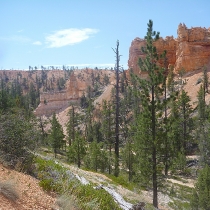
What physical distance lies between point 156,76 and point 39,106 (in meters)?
81.1

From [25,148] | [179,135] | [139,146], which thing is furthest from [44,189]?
[179,135]

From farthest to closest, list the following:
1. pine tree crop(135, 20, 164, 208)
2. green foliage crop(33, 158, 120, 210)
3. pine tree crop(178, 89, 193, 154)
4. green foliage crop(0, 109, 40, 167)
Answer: pine tree crop(178, 89, 193, 154), pine tree crop(135, 20, 164, 208), green foliage crop(0, 109, 40, 167), green foliage crop(33, 158, 120, 210)

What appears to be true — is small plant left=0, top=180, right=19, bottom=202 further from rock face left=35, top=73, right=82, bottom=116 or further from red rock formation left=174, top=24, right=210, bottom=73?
rock face left=35, top=73, right=82, bottom=116

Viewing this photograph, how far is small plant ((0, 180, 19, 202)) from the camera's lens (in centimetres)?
496

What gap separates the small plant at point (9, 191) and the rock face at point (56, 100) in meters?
86.5

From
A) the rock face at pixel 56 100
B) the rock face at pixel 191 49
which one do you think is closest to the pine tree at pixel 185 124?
the rock face at pixel 191 49

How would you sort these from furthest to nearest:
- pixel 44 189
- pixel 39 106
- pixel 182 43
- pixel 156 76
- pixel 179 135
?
pixel 39 106, pixel 182 43, pixel 179 135, pixel 156 76, pixel 44 189

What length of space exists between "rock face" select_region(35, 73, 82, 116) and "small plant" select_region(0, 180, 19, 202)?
86.5m

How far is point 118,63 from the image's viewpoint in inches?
712

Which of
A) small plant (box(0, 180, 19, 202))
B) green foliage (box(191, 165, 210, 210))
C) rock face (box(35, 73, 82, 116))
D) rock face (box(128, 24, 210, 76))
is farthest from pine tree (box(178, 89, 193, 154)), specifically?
rock face (box(35, 73, 82, 116))

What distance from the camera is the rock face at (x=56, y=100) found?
298 feet

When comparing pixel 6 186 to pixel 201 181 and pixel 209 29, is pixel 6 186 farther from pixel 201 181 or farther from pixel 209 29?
pixel 209 29

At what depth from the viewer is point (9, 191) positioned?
5.02m

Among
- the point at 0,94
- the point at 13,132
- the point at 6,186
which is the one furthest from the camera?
the point at 0,94
